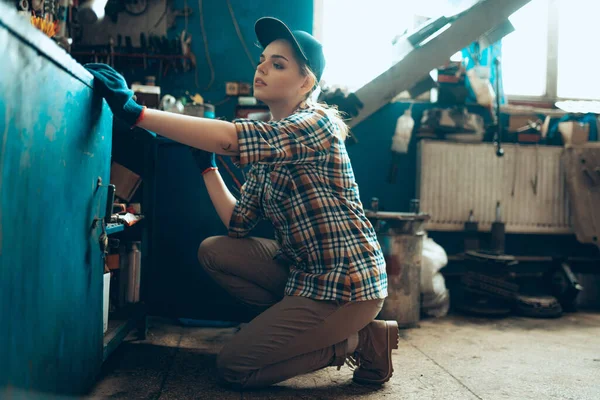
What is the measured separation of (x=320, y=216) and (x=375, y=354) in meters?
0.52

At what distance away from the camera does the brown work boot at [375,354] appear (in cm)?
171

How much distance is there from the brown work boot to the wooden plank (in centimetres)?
157

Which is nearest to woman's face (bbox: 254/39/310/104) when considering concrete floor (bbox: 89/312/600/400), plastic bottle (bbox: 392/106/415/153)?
concrete floor (bbox: 89/312/600/400)

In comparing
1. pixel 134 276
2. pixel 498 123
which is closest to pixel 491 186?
pixel 498 123

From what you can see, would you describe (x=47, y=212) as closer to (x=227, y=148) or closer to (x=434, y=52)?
(x=227, y=148)

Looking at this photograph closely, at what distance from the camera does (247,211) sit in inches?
74.6

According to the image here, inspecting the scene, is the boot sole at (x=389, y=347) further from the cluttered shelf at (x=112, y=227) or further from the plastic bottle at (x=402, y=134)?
the plastic bottle at (x=402, y=134)

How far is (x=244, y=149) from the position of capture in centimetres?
137

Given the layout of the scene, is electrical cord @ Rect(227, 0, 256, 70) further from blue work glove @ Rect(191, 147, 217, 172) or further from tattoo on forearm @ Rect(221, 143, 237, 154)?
tattoo on forearm @ Rect(221, 143, 237, 154)

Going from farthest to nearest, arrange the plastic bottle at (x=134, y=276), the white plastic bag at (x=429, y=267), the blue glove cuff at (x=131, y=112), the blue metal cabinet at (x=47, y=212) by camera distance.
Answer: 1. the white plastic bag at (x=429, y=267)
2. the plastic bottle at (x=134, y=276)
3. the blue glove cuff at (x=131, y=112)
4. the blue metal cabinet at (x=47, y=212)

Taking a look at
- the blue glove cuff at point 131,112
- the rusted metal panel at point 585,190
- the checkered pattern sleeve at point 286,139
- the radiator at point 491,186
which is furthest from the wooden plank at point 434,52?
the blue glove cuff at point 131,112

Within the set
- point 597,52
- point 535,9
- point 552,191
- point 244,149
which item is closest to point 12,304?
point 244,149

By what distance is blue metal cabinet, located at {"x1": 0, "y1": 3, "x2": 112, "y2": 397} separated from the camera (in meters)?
0.87

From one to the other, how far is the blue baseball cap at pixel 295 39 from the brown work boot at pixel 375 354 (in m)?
0.93
